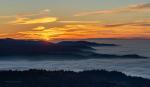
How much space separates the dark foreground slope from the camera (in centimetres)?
5544

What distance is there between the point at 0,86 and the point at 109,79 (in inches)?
469

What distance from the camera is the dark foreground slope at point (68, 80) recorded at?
55.4 metres

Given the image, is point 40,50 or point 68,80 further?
point 40,50

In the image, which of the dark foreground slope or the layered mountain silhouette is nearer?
the dark foreground slope

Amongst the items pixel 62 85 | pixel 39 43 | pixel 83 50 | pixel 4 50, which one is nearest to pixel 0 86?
pixel 62 85

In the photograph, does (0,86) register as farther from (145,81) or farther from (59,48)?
(59,48)

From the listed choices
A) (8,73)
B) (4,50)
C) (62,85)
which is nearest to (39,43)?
(4,50)

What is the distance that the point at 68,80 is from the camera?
186ft

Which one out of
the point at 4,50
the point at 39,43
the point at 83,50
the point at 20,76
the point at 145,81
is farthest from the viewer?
the point at 83,50

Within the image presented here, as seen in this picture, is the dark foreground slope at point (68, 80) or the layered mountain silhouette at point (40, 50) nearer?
the dark foreground slope at point (68, 80)

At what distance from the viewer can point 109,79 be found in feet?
196

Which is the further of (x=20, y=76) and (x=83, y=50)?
(x=83, y=50)

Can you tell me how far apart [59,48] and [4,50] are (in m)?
21.5

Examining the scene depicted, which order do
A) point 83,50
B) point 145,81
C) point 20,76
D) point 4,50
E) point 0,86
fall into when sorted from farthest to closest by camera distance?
point 83,50
point 4,50
point 20,76
point 145,81
point 0,86
